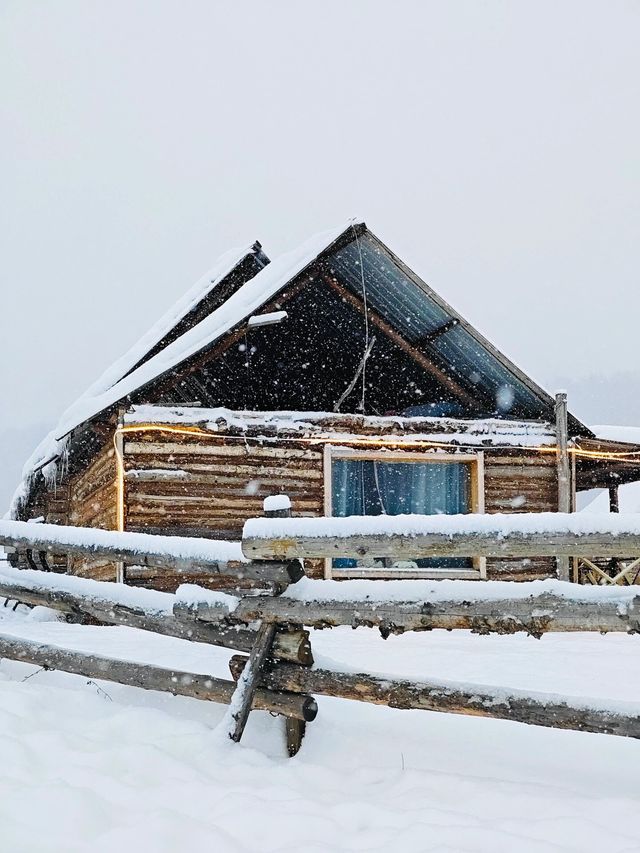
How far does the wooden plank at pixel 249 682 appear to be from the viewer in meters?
4.10

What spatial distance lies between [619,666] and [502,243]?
8091 inches

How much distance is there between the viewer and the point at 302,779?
373cm

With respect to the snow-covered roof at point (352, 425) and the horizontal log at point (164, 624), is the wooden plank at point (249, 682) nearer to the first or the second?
the horizontal log at point (164, 624)

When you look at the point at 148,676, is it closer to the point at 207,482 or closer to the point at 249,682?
the point at 249,682

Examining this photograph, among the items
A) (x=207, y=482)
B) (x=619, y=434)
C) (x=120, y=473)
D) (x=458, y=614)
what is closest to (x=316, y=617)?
(x=458, y=614)

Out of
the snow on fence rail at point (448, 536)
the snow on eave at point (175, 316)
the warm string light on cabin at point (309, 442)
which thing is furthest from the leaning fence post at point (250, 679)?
the snow on eave at point (175, 316)

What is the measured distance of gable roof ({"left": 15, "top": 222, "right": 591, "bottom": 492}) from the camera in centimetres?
957

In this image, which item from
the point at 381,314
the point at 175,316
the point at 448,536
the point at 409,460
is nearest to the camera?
the point at 448,536

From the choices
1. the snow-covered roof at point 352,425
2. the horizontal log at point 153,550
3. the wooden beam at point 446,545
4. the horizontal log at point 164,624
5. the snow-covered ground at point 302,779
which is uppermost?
the snow-covered roof at point 352,425

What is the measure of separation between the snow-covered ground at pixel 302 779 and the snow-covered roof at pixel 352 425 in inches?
188

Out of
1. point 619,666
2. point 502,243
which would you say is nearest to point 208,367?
point 619,666

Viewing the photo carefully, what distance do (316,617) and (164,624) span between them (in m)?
1.07

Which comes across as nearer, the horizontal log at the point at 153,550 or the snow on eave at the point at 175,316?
the horizontal log at the point at 153,550

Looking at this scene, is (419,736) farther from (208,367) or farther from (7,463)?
(7,463)
